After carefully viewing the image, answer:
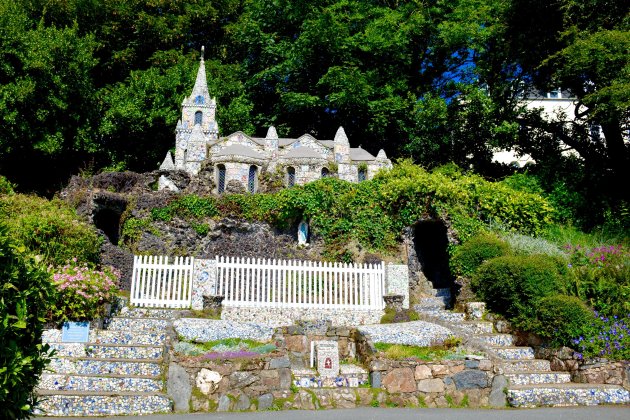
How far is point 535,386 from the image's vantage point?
10.2 metres

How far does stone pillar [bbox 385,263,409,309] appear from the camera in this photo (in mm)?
15586

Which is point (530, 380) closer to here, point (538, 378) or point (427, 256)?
point (538, 378)

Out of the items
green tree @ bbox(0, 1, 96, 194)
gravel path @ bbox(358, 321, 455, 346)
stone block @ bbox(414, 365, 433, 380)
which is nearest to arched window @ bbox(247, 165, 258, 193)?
green tree @ bbox(0, 1, 96, 194)

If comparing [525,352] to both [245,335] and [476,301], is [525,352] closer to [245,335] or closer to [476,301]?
[476,301]

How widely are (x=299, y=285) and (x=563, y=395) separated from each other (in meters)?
7.12

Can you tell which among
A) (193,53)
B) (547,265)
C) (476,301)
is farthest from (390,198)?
(193,53)

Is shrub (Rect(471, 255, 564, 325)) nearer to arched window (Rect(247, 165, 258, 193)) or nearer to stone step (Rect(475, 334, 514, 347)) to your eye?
stone step (Rect(475, 334, 514, 347))

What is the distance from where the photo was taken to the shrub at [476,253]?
15.2 m

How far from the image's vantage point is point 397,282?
51.3 ft

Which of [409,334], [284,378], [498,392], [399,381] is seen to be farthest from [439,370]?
[284,378]

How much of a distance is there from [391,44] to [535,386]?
26.1m

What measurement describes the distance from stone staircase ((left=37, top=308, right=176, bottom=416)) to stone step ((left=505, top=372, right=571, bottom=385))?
662cm

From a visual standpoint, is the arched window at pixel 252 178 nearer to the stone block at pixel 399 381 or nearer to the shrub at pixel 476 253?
the shrub at pixel 476 253

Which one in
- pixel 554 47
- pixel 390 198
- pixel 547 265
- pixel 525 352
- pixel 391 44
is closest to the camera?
pixel 525 352
